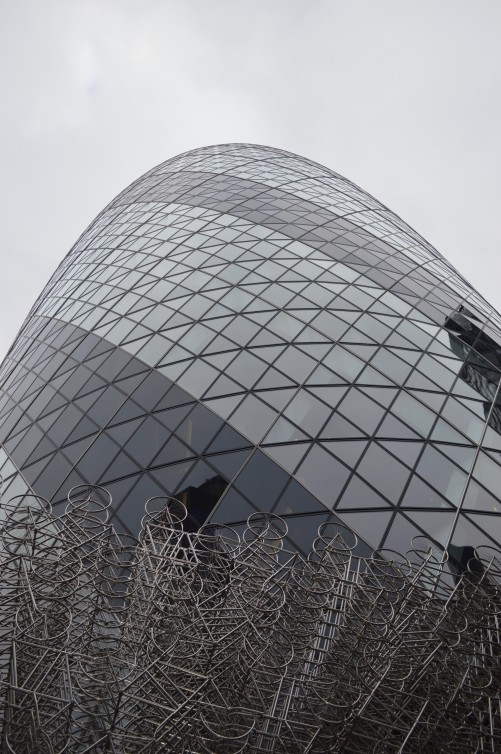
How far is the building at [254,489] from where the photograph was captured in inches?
434

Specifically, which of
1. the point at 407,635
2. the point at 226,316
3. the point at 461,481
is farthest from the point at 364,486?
the point at 226,316

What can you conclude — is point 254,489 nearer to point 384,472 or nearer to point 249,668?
point 384,472

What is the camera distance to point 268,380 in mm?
19953

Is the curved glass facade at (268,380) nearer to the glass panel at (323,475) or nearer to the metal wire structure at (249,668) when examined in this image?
the glass panel at (323,475)

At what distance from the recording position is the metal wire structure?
34.8ft

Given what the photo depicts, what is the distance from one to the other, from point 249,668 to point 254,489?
6058 millimetres

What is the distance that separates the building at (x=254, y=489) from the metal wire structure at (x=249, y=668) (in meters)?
0.07

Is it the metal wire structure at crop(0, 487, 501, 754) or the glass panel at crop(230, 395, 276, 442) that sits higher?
the glass panel at crop(230, 395, 276, 442)

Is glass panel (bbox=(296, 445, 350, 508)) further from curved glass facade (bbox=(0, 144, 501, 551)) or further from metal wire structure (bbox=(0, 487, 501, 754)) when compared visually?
metal wire structure (bbox=(0, 487, 501, 754))

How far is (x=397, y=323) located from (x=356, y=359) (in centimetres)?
347

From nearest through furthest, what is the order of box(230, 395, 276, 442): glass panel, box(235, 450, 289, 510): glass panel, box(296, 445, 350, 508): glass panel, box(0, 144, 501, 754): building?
1. box(0, 144, 501, 754): building
2. box(296, 445, 350, 508): glass panel
3. box(235, 450, 289, 510): glass panel
4. box(230, 395, 276, 442): glass panel

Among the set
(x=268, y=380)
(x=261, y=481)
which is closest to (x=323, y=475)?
(x=261, y=481)

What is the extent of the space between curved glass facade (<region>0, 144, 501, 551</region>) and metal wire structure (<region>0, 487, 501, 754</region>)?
353 centimetres

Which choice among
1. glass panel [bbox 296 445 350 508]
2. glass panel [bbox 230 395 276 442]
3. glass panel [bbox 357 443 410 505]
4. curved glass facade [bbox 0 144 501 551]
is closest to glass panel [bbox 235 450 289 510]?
curved glass facade [bbox 0 144 501 551]
